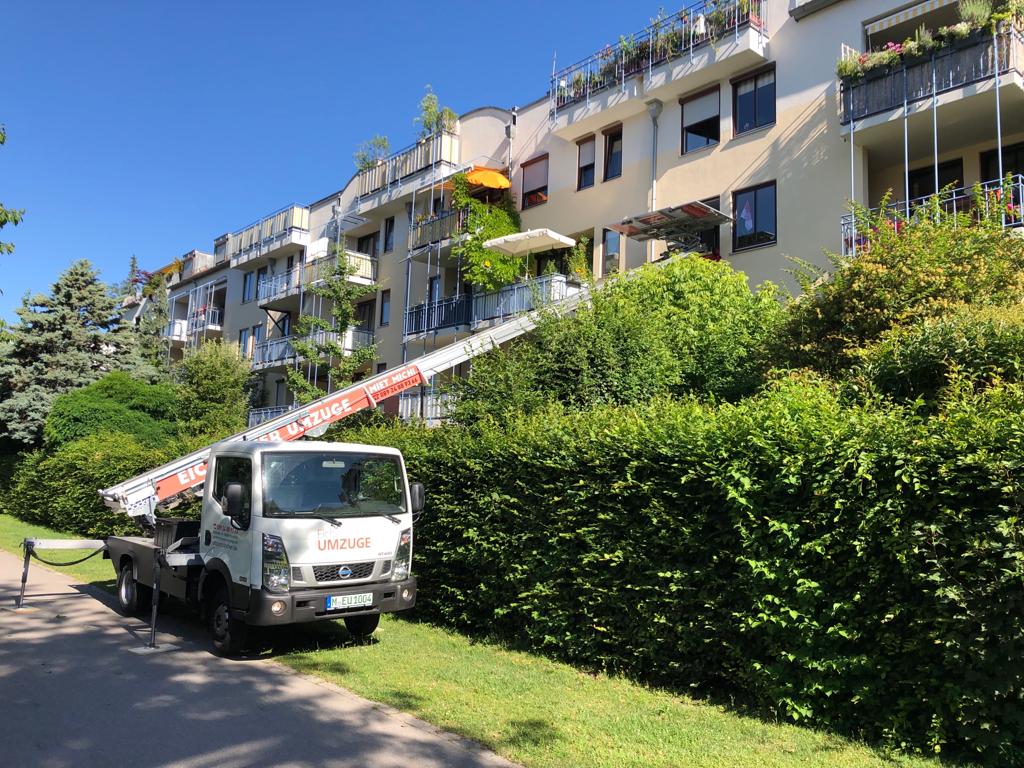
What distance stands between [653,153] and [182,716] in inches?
730

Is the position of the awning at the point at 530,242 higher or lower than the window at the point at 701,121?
lower

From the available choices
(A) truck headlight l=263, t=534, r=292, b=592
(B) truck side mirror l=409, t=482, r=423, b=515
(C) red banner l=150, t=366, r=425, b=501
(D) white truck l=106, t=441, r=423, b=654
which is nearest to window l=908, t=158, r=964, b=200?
(C) red banner l=150, t=366, r=425, b=501

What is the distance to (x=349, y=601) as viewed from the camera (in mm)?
8500

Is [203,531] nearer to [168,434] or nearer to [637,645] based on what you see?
[637,645]

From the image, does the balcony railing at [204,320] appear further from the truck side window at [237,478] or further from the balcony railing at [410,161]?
the truck side window at [237,478]

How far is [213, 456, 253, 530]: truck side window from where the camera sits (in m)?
8.61

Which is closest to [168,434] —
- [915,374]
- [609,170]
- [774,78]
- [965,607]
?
[609,170]

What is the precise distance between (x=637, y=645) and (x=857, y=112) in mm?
13648

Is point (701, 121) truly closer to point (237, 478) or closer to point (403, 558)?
point (403, 558)

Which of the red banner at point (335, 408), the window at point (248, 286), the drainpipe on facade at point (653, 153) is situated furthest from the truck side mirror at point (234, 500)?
the window at point (248, 286)

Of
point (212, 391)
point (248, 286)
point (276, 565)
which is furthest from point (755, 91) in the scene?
point (248, 286)

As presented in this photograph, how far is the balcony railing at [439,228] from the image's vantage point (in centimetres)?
2592

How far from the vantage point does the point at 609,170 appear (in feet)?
74.9

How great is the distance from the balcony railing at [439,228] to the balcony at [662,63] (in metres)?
4.58
